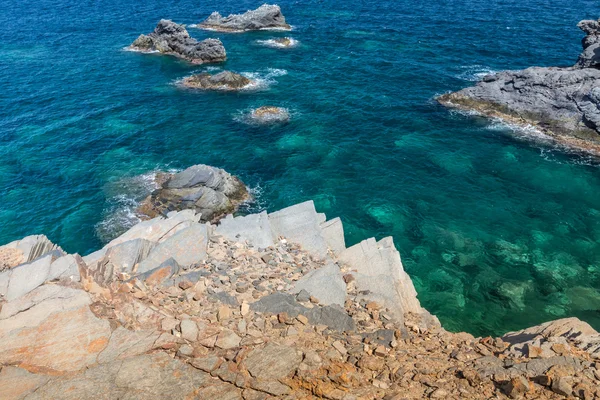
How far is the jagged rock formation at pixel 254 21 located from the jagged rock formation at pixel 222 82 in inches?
1055

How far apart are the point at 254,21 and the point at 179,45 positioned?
59.7 feet

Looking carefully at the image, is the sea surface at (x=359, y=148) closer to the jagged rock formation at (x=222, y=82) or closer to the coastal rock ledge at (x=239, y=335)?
the jagged rock formation at (x=222, y=82)

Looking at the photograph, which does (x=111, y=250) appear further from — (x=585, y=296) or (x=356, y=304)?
(x=585, y=296)

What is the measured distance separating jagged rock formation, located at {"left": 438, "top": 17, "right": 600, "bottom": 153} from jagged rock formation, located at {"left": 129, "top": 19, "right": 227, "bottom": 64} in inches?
1514

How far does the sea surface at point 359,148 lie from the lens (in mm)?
38344

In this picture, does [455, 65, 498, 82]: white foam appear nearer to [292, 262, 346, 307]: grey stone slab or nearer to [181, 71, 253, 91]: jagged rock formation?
[181, 71, 253, 91]: jagged rock formation

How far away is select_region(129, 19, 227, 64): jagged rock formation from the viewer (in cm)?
7794

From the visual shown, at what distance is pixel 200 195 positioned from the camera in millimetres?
44188

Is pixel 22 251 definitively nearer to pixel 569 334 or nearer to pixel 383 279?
pixel 383 279

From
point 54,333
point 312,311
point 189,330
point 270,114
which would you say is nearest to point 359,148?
point 270,114

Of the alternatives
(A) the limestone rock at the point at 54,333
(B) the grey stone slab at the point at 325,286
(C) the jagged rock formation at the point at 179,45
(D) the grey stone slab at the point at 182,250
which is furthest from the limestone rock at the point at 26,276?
(C) the jagged rock formation at the point at 179,45

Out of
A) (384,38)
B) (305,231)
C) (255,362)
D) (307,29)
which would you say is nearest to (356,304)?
(305,231)

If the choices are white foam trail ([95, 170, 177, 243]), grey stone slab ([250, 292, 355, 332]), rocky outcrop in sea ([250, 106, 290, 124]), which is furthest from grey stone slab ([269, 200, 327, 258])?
rocky outcrop in sea ([250, 106, 290, 124])

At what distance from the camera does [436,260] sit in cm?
3853
